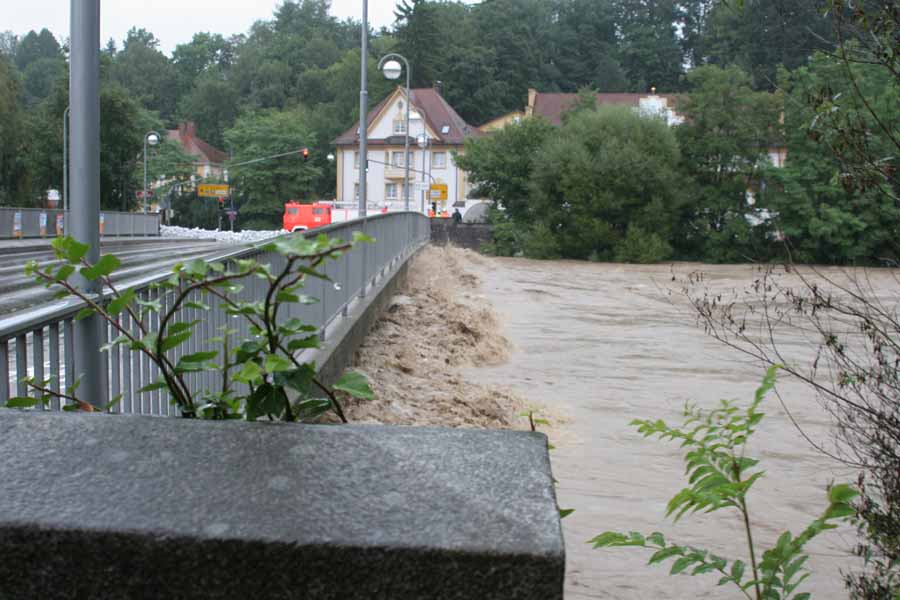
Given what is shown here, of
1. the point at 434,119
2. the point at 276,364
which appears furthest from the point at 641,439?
the point at 434,119

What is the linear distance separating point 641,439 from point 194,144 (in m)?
129

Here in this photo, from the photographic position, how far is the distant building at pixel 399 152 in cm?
9856

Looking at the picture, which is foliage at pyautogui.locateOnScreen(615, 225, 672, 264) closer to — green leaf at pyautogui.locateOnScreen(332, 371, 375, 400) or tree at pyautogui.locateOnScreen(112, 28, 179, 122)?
green leaf at pyautogui.locateOnScreen(332, 371, 375, 400)

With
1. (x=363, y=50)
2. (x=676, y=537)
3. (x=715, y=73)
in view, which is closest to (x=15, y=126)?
(x=715, y=73)

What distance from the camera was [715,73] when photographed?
189 feet

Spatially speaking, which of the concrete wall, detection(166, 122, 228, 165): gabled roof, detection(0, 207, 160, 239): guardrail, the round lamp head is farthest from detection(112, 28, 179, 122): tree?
the round lamp head

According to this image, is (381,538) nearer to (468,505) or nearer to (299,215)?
(468,505)

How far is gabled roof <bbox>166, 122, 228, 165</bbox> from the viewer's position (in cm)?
13019

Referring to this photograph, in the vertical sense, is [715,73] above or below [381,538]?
above

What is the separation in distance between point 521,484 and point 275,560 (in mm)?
432

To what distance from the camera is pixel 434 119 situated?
10169 cm

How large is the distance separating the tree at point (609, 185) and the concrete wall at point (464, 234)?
23.7ft

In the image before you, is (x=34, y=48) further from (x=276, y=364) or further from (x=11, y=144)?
(x=276, y=364)

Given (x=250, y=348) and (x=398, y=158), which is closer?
(x=250, y=348)
